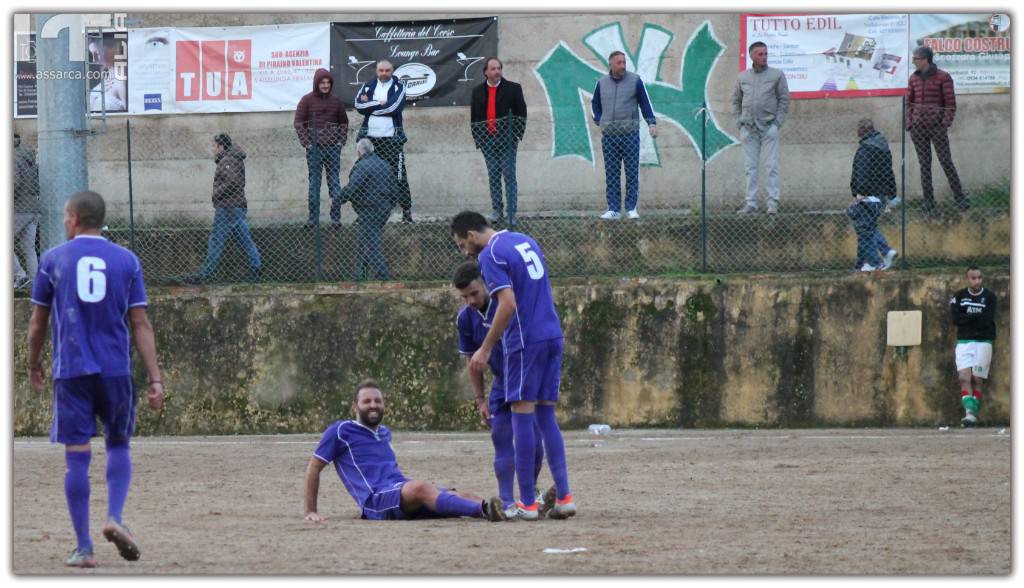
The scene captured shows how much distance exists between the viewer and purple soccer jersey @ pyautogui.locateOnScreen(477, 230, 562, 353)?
9.54 m

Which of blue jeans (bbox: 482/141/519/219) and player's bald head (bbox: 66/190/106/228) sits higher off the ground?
blue jeans (bbox: 482/141/519/219)

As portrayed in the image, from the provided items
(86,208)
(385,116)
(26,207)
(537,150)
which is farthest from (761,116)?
(86,208)

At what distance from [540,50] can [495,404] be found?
1202 centimetres

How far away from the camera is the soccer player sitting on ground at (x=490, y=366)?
9.89 meters

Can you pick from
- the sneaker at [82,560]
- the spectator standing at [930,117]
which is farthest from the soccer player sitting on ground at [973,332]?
the sneaker at [82,560]

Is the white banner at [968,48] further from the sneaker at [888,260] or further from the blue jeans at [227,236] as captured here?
the blue jeans at [227,236]

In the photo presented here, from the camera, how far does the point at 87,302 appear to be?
7.95m

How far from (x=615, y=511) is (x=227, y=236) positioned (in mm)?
8904

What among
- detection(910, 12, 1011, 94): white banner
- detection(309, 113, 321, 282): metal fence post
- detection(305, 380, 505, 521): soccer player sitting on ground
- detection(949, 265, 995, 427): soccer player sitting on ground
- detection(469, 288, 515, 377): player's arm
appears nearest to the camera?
detection(469, 288, 515, 377): player's arm

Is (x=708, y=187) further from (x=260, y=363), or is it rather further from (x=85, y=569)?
(x=85, y=569)

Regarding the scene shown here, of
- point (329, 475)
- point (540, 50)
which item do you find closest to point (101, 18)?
point (540, 50)

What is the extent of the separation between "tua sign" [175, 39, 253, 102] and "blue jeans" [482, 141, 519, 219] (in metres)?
4.96

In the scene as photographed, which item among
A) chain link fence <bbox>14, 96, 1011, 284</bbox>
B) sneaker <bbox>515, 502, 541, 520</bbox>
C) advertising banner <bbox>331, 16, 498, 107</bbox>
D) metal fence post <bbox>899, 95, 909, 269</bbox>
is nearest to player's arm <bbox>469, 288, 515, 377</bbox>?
sneaker <bbox>515, 502, 541, 520</bbox>

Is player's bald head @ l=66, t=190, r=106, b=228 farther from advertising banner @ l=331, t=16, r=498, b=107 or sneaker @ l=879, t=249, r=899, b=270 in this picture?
advertising banner @ l=331, t=16, r=498, b=107
